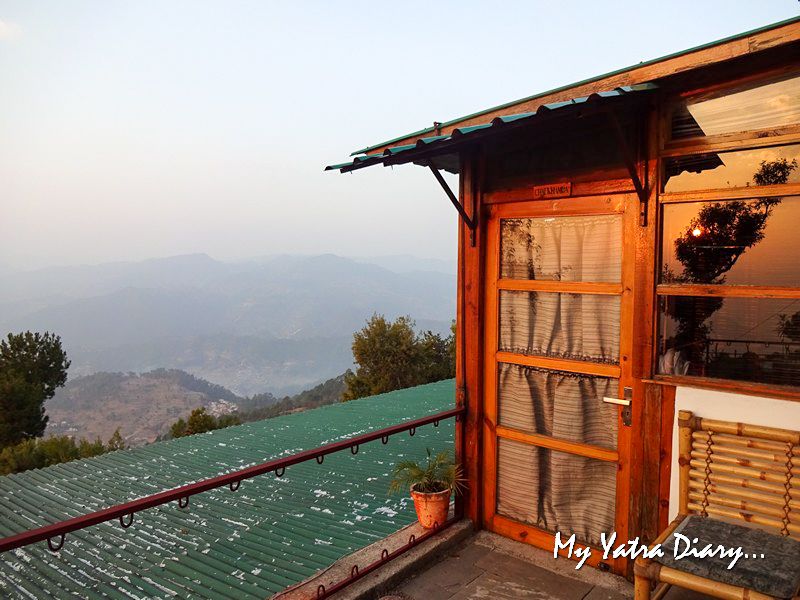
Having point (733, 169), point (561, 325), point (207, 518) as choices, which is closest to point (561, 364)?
point (561, 325)

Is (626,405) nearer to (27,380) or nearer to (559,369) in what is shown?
(559,369)

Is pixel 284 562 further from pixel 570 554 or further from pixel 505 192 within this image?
pixel 505 192

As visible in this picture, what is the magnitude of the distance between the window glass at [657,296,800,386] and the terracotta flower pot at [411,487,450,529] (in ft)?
5.58

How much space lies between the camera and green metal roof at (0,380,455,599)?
4.13 metres

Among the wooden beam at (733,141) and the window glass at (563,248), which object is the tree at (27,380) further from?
the wooden beam at (733,141)

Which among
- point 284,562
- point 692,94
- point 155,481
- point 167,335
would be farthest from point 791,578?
point 167,335

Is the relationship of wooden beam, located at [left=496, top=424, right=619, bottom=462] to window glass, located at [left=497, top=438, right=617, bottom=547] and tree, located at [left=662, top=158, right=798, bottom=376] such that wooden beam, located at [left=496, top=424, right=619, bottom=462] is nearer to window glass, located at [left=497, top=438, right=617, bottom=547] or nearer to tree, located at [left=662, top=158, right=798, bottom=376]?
window glass, located at [left=497, top=438, right=617, bottom=547]

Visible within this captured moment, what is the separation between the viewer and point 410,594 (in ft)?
10.8

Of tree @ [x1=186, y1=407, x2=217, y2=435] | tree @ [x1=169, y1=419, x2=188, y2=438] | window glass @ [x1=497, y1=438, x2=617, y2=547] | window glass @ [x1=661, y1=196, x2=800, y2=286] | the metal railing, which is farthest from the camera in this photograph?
tree @ [x1=169, y1=419, x2=188, y2=438]

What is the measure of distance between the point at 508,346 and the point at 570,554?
4.63ft

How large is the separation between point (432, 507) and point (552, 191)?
232 centimetres

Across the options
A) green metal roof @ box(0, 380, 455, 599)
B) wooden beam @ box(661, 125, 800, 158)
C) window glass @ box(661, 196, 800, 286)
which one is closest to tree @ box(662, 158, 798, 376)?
window glass @ box(661, 196, 800, 286)

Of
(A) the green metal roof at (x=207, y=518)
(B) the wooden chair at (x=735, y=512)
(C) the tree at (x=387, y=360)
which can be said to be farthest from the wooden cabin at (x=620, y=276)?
(C) the tree at (x=387, y=360)

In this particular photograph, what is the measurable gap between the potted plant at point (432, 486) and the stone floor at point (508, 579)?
0.28m
